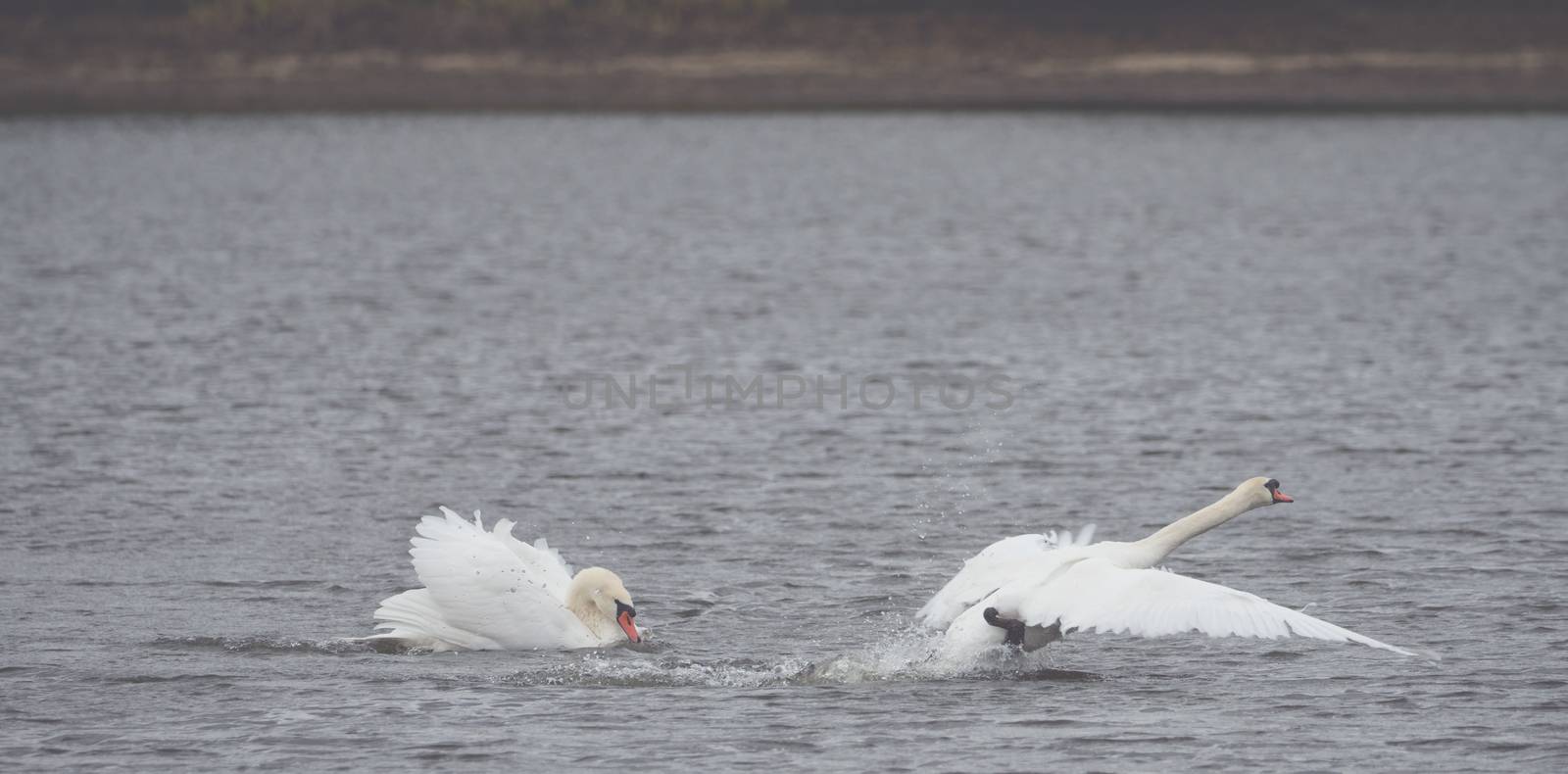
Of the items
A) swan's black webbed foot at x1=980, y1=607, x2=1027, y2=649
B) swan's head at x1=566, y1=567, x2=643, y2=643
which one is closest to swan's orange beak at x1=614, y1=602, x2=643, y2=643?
swan's head at x1=566, y1=567, x2=643, y2=643

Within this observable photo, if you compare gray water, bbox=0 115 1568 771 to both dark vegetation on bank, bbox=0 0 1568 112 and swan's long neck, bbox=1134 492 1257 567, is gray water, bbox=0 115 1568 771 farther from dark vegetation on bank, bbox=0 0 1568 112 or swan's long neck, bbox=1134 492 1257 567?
dark vegetation on bank, bbox=0 0 1568 112

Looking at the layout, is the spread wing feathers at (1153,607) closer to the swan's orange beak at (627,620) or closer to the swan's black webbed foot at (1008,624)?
the swan's black webbed foot at (1008,624)

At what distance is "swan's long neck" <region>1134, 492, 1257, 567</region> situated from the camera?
40.2 feet

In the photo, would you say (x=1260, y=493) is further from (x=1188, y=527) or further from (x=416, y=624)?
(x=416, y=624)

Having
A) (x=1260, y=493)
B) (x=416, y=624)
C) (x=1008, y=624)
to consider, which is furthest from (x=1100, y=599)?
(x=416, y=624)

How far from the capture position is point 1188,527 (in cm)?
1245

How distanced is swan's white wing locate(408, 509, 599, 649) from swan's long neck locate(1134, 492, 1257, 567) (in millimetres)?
3595

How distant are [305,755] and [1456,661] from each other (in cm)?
674

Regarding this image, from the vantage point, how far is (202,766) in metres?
10.6

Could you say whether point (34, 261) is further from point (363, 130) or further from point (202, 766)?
point (363, 130)

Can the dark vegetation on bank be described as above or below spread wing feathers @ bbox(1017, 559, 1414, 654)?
above

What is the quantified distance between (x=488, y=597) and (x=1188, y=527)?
4.41 m

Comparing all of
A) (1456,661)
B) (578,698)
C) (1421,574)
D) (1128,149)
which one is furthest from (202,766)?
(1128,149)

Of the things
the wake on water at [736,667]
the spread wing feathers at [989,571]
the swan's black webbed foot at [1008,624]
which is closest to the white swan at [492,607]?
the wake on water at [736,667]
